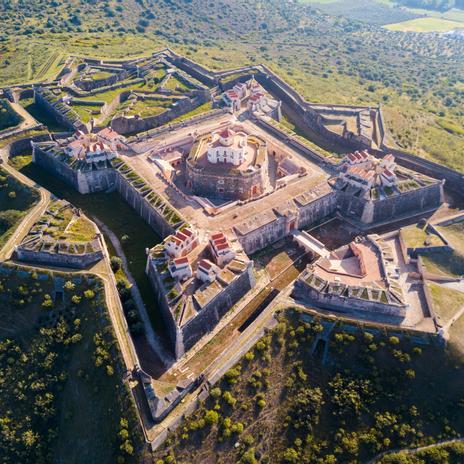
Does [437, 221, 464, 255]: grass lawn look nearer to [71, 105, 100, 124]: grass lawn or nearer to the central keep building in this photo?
the central keep building

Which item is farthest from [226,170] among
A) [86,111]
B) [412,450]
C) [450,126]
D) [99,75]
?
[450,126]

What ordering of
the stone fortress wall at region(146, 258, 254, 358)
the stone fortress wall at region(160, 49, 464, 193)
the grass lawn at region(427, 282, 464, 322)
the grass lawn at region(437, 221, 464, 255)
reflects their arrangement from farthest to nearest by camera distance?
the stone fortress wall at region(160, 49, 464, 193), the grass lawn at region(437, 221, 464, 255), the grass lawn at region(427, 282, 464, 322), the stone fortress wall at region(146, 258, 254, 358)

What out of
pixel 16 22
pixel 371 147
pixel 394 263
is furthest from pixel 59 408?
pixel 16 22

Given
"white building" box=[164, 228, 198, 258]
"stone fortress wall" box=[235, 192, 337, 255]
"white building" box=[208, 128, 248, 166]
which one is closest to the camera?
"white building" box=[164, 228, 198, 258]

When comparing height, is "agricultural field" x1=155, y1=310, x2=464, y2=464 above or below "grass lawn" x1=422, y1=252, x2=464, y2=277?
below

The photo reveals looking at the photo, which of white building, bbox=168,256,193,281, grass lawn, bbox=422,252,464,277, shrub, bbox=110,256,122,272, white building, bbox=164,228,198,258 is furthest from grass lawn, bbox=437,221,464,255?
shrub, bbox=110,256,122,272

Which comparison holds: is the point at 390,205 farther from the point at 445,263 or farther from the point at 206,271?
the point at 206,271
